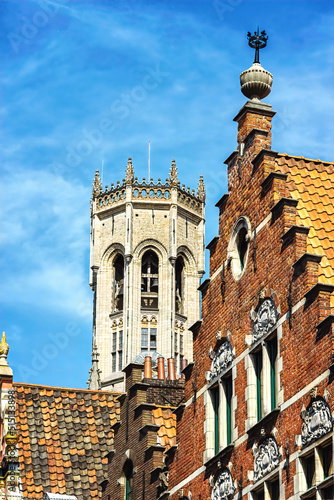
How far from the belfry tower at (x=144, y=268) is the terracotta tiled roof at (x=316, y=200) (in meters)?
104

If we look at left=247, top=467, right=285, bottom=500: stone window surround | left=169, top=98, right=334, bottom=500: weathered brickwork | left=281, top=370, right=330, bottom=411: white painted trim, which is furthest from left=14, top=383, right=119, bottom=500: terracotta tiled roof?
left=281, top=370, right=330, bottom=411: white painted trim

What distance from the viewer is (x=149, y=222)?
135 meters

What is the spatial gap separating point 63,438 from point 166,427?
3852 mm

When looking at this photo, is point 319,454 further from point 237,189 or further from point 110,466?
point 110,466

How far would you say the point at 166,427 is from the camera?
1114 inches

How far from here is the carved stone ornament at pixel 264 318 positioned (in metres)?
21.9

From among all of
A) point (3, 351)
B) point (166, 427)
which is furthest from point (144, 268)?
point (166, 427)

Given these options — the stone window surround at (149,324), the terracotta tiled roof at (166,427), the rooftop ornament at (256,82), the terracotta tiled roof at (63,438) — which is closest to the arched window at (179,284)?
the stone window surround at (149,324)

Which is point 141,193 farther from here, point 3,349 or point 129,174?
point 3,349

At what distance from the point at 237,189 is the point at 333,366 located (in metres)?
6.00

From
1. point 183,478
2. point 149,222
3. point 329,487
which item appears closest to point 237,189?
point 183,478

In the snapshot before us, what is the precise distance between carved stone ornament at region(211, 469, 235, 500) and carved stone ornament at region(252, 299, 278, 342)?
2.32 metres

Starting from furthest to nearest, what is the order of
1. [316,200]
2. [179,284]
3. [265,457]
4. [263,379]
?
[179,284]
[316,200]
[263,379]
[265,457]

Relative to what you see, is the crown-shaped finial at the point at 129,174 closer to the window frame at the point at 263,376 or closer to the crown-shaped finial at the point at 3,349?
the crown-shaped finial at the point at 3,349
